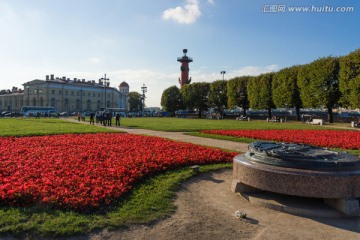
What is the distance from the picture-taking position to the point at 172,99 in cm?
8300

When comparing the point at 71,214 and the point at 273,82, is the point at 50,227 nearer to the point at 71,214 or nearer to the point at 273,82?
the point at 71,214

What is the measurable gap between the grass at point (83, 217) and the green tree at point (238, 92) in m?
58.9

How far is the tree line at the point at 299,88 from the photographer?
3984 centimetres

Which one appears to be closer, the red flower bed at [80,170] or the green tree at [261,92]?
the red flower bed at [80,170]

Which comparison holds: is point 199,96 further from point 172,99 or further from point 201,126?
point 201,126

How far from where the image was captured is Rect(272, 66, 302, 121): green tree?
49969 millimetres

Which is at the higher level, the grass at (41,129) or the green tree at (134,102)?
the green tree at (134,102)

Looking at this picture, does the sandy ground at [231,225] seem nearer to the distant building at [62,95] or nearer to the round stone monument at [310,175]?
the round stone monument at [310,175]

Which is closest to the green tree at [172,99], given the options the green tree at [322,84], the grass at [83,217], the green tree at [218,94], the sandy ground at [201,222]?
the green tree at [218,94]

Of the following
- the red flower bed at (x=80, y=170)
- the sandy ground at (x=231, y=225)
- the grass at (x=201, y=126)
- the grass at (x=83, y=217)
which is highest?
the grass at (x=201, y=126)

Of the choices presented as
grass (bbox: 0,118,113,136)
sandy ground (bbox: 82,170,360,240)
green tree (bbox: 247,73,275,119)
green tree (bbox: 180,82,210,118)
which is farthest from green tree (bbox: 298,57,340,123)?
sandy ground (bbox: 82,170,360,240)

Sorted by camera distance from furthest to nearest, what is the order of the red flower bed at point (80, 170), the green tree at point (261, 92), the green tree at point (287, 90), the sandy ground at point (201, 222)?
the green tree at point (261, 92)
the green tree at point (287, 90)
the red flower bed at point (80, 170)
the sandy ground at point (201, 222)

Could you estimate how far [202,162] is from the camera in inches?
417

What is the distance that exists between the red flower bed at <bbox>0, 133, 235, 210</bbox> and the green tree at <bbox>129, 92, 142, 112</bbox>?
130894 mm
